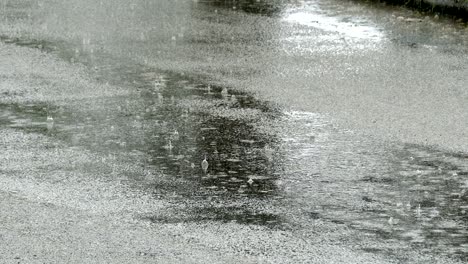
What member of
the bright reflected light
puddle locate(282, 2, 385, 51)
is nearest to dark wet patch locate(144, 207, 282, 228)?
puddle locate(282, 2, 385, 51)

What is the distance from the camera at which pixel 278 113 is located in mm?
8602

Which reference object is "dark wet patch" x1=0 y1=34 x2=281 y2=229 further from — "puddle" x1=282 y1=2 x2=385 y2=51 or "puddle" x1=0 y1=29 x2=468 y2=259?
"puddle" x1=282 y1=2 x2=385 y2=51

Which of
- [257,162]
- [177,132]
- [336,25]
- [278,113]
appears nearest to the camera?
[257,162]

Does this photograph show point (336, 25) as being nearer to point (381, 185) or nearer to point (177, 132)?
point (177, 132)

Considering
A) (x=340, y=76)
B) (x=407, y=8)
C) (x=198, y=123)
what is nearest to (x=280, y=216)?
(x=198, y=123)

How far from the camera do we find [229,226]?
5.87 meters

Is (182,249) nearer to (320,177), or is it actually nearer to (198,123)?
(320,177)

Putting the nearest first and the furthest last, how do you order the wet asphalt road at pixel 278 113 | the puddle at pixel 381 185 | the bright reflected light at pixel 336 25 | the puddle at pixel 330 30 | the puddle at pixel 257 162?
the puddle at pixel 381 185 → the puddle at pixel 257 162 → the wet asphalt road at pixel 278 113 → the puddle at pixel 330 30 → the bright reflected light at pixel 336 25

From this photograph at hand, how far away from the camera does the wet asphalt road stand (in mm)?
6250

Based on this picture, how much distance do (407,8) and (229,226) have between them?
832 centimetres

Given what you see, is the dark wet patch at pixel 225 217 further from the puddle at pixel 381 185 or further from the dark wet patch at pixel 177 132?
the puddle at pixel 381 185

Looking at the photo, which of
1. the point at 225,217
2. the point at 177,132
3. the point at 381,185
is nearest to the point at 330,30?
the point at 177,132

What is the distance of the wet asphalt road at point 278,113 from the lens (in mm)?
6250

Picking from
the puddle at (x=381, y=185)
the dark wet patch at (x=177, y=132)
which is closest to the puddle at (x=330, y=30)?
the dark wet patch at (x=177, y=132)
